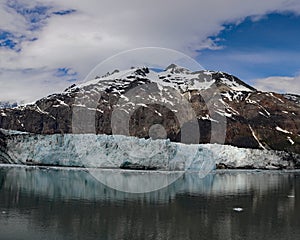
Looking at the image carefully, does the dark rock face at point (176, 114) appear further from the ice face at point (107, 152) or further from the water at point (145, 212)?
the water at point (145, 212)

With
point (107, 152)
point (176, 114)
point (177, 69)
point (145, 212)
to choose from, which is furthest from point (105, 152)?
point (177, 69)

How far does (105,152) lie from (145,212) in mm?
28555

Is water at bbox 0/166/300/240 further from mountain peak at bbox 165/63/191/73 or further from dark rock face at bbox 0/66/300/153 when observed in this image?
mountain peak at bbox 165/63/191/73

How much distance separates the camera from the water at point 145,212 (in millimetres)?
19703

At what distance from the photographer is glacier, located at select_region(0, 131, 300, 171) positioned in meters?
53.0

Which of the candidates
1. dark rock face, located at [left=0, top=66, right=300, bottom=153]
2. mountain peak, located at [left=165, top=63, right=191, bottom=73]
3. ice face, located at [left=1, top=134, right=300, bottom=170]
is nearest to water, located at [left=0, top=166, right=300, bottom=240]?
ice face, located at [left=1, top=134, right=300, bottom=170]

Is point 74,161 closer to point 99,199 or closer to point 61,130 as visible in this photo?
point 99,199

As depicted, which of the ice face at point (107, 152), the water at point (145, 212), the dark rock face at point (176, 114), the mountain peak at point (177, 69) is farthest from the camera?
the mountain peak at point (177, 69)

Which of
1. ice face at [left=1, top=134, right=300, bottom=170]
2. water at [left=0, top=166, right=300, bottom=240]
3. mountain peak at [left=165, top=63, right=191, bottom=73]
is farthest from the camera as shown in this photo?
mountain peak at [left=165, top=63, right=191, bottom=73]

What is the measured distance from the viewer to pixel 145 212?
25172 millimetres

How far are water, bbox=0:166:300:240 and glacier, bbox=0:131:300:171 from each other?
12.5 m

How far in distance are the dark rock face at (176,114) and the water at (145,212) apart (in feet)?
173

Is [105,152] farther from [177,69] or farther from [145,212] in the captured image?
[177,69]

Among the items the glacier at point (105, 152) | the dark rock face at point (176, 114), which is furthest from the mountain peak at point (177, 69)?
the glacier at point (105, 152)
